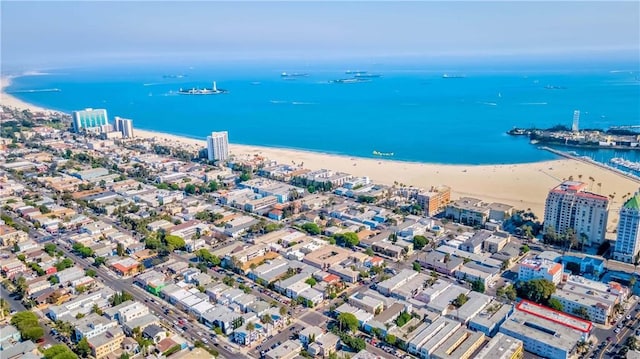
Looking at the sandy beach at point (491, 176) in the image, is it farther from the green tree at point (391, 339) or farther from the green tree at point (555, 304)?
the green tree at point (391, 339)

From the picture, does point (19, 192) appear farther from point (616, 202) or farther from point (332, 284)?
point (616, 202)

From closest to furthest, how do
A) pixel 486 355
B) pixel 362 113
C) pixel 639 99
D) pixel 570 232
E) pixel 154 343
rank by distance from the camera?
pixel 486 355 < pixel 154 343 < pixel 570 232 < pixel 362 113 < pixel 639 99

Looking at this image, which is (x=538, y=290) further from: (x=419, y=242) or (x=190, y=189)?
(x=190, y=189)

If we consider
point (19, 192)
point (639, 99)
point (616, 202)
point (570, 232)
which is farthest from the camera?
point (639, 99)

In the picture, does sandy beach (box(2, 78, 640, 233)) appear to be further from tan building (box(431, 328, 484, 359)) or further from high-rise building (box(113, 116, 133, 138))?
high-rise building (box(113, 116, 133, 138))

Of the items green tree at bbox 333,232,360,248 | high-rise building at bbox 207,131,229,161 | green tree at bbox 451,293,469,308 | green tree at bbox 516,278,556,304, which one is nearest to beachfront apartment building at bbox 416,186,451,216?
green tree at bbox 333,232,360,248

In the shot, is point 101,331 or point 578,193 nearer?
point 101,331

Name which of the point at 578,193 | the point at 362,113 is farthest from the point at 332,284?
the point at 362,113
